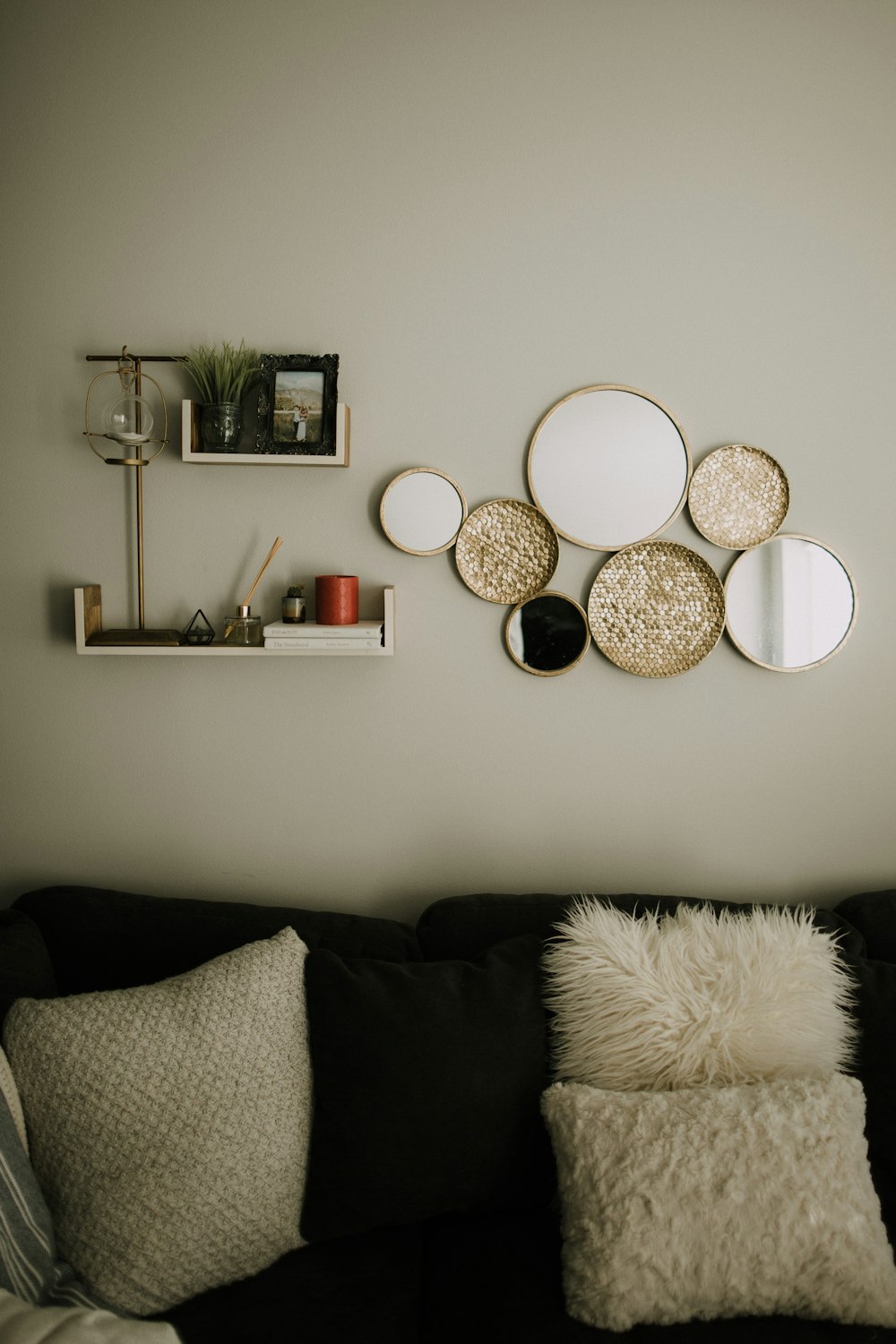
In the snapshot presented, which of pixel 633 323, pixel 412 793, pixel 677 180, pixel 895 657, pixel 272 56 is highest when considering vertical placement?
pixel 272 56

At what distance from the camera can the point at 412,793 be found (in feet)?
6.00

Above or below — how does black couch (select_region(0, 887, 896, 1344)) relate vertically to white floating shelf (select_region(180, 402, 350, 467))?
below

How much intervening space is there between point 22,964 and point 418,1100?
72 centimetres

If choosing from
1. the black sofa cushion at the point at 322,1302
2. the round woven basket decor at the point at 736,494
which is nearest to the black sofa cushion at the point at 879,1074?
the black sofa cushion at the point at 322,1302

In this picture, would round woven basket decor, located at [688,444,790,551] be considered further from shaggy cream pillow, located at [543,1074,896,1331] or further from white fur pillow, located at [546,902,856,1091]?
shaggy cream pillow, located at [543,1074,896,1331]

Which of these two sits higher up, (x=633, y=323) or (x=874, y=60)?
(x=874, y=60)

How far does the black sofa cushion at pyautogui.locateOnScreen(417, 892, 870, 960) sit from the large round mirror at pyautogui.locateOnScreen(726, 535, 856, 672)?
1.79ft

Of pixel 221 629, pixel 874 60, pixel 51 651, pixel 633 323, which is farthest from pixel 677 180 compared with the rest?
pixel 51 651

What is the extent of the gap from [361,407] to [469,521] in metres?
0.33

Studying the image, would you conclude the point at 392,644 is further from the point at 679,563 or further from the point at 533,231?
the point at 533,231

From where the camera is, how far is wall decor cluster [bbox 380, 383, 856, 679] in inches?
69.2

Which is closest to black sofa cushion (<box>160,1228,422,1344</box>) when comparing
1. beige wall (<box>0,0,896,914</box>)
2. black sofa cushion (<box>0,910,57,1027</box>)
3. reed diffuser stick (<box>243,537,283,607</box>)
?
black sofa cushion (<box>0,910,57,1027</box>)

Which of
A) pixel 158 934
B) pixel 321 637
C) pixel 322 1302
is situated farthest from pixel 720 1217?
pixel 321 637

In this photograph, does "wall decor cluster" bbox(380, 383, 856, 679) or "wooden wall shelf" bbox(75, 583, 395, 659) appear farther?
"wall decor cluster" bbox(380, 383, 856, 679)
